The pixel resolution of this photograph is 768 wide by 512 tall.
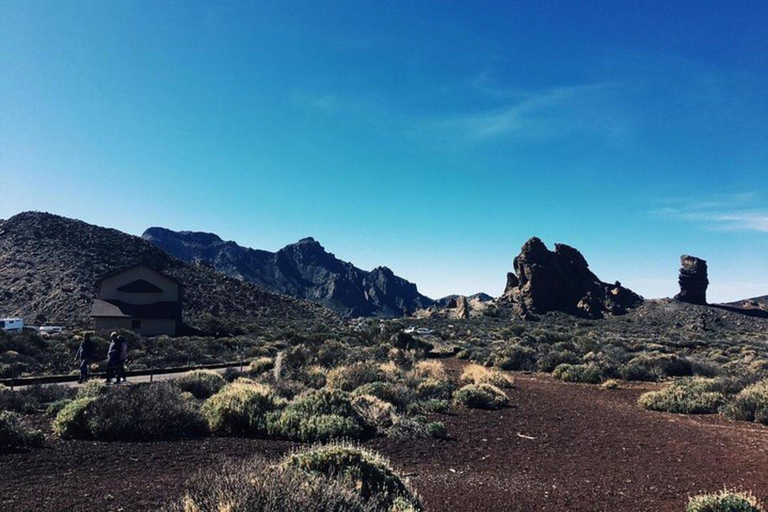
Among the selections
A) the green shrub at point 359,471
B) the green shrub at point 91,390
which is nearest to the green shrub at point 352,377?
the green shrub at point 91,390

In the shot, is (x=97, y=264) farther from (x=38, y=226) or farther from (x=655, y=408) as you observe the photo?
(x=655, y=408)

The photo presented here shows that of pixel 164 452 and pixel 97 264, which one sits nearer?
pixel 164 452

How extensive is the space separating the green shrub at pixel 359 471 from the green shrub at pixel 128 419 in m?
5.22

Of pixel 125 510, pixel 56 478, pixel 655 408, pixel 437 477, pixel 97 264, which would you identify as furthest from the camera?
pixel 97 264

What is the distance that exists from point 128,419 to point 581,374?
56.0 ft

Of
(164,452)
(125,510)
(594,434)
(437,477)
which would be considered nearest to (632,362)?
(594,434)

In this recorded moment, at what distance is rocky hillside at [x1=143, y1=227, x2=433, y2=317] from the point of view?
14700cm

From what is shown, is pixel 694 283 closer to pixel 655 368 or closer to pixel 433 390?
pixel 655 368

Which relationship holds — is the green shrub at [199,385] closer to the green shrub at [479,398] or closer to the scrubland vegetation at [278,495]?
the green shrub at [479,398]

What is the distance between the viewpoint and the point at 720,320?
2453 inches

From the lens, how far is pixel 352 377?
16.0 meters

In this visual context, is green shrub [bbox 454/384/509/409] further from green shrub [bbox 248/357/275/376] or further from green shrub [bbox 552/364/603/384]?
green shrub [bbox 248/357/275/376]

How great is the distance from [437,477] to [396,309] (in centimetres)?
14655

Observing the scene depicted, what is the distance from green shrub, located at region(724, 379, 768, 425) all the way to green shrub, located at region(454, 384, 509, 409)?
18.9 ft
